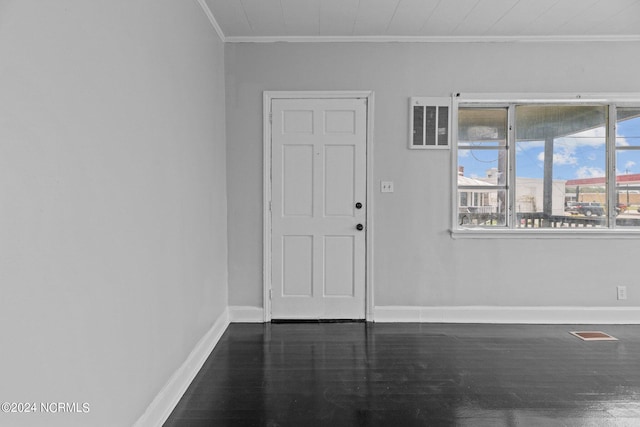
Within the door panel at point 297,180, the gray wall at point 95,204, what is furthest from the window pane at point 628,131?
the gray wall at point 95,204

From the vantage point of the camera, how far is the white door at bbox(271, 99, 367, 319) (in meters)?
3.34

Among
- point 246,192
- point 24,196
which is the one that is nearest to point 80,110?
point 24,196

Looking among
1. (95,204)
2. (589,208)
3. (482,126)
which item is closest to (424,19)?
(482,126)

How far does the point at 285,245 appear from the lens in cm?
340

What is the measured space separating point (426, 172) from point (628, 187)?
1.86 meters

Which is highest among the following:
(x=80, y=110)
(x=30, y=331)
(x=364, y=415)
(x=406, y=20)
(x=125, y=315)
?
(x=406, y=20)

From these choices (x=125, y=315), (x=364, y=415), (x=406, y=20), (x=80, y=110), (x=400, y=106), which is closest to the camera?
(x=80, y=110)

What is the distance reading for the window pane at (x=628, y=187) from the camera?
3396 millimetres

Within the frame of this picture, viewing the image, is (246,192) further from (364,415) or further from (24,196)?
(24,196)

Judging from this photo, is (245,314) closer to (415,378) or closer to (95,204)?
(415,378)

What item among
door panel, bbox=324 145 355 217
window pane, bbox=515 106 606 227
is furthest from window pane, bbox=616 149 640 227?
door panel, bbox=324 145 355 217

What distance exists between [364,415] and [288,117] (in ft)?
7.98

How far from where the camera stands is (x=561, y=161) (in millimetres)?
3422

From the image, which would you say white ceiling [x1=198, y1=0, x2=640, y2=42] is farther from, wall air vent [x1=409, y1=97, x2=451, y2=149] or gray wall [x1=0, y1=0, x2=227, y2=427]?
gray wall [x1=0, y1=0, x2=227, y2=427]
